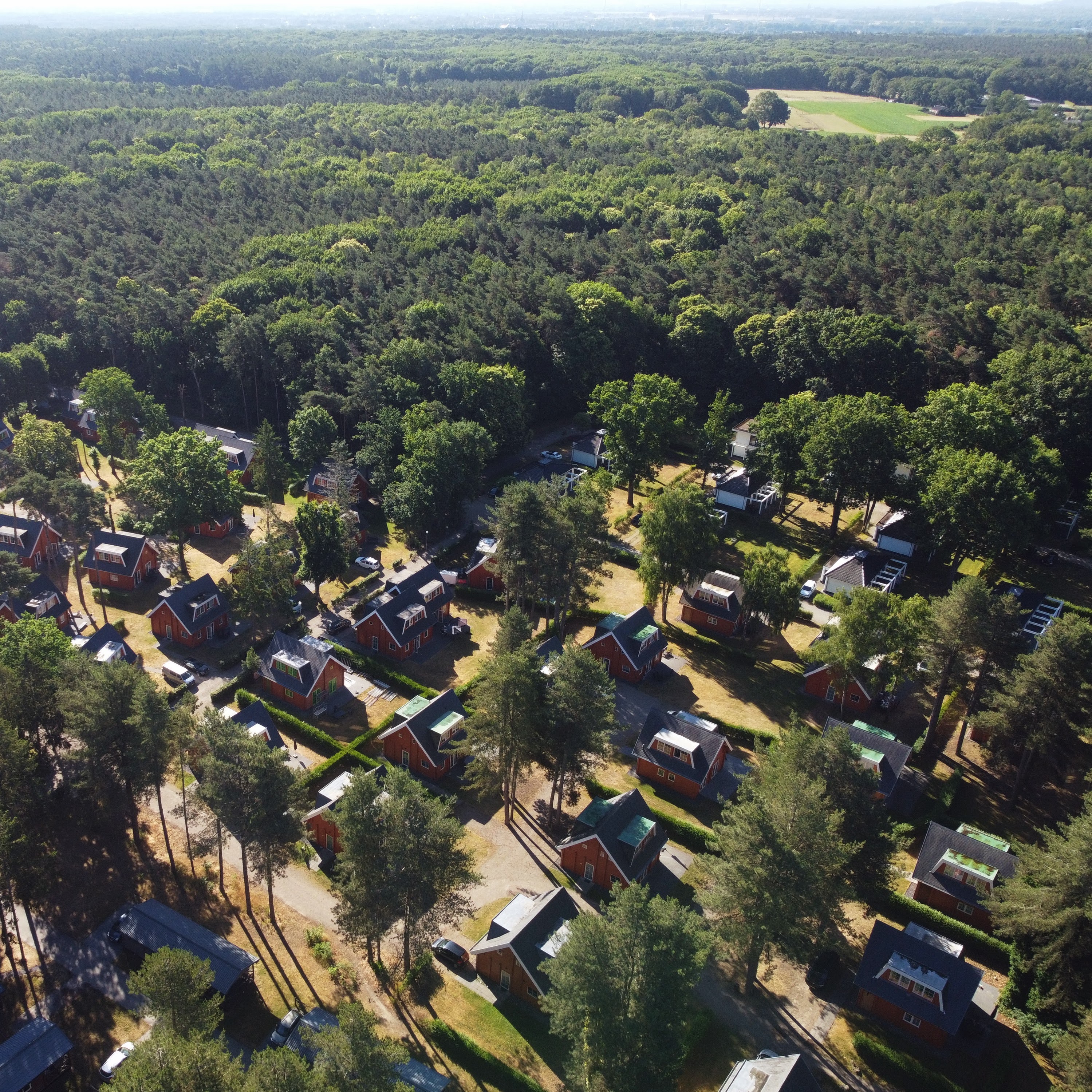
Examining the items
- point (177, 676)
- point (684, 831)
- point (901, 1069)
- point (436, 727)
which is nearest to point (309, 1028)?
point (436, 727)

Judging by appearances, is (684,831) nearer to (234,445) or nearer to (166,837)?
(166,837)

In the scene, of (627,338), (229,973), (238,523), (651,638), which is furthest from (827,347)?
(229,973)

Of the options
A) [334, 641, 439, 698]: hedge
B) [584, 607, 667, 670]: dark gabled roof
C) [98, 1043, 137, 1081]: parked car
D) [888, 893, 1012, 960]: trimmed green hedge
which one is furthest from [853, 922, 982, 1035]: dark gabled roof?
[98, 1043, 137, 1081]: parked car

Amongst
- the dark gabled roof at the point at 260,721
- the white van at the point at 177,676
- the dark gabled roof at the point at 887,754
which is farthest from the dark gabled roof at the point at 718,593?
the white van at the point at 177,676

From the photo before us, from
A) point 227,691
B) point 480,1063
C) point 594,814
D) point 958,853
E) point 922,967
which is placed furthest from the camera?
point 227,691

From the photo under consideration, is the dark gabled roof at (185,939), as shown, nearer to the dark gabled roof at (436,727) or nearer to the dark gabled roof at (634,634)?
the dark gabled roof at (436,727)

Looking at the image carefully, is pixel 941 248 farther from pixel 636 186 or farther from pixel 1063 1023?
pixel 1063 1023
